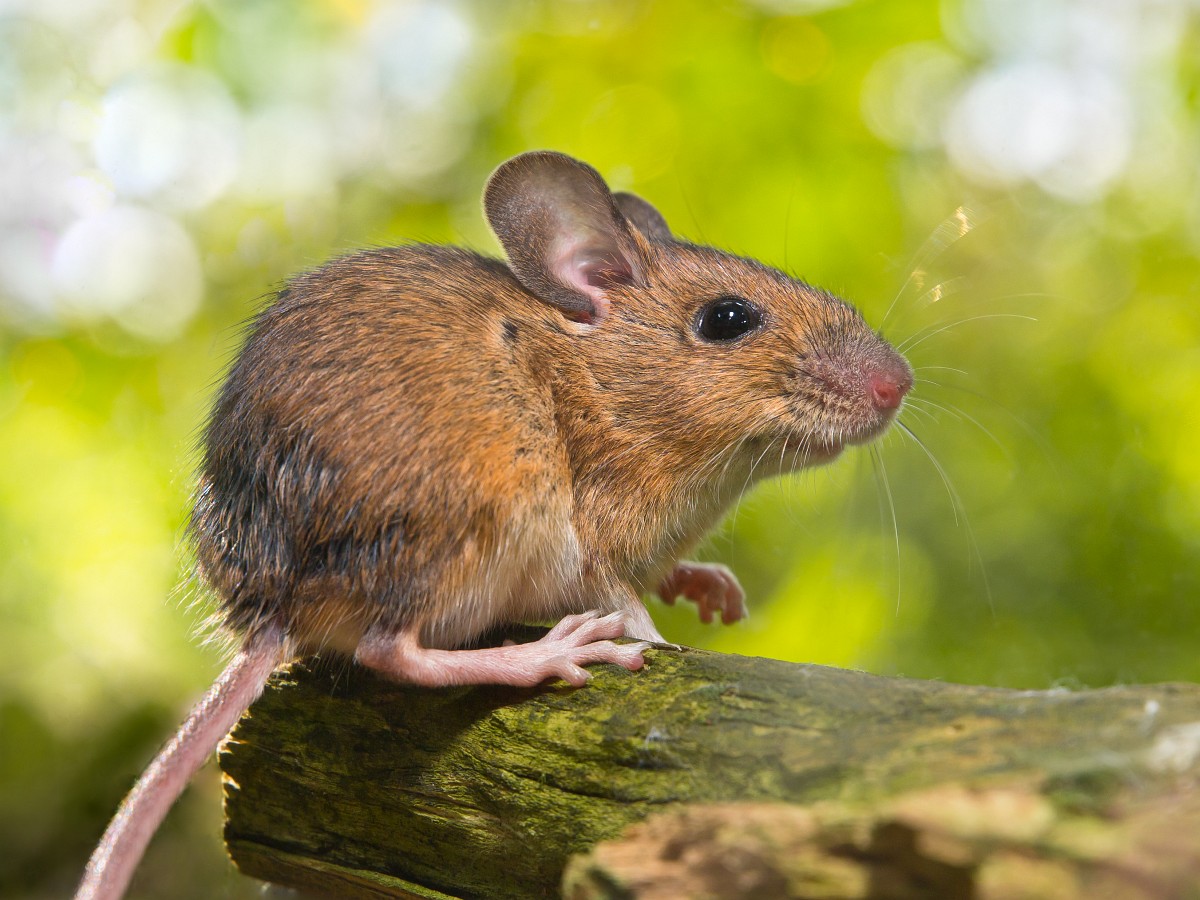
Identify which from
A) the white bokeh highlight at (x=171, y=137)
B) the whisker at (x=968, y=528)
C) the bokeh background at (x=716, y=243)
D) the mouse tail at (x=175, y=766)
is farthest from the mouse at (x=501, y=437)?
the white bokeh highlight at (x=171, y=137)

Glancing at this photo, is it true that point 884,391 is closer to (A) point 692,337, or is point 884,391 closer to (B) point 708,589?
(A) point 692,337

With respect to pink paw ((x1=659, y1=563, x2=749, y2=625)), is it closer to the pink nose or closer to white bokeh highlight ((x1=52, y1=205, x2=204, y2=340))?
the pink nose

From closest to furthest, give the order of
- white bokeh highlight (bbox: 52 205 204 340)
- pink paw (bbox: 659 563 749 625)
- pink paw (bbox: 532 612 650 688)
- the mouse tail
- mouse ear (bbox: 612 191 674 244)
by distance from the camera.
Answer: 1. the mouse tail
2. pink paw (bbox: 532 612 650 688)
3. pink paw (bbox: 659 563 749 625)
4. mouse ear (bbox: 612 191 674 244)
5. white bokeh highlight (bbox: 52 205 204 340)

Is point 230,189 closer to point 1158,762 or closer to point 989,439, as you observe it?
point 989,439

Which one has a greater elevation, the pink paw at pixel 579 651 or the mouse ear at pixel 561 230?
the mouse ear at pixel 561 230

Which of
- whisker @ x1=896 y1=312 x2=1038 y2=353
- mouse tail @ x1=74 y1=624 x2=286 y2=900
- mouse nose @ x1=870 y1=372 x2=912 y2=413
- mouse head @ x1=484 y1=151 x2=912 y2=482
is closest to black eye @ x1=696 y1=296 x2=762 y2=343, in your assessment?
mouse head @ x1=484 y1=151 x2=912 y2=482

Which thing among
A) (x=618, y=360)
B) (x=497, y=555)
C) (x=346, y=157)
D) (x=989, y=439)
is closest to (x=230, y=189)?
(x=346, y=157)

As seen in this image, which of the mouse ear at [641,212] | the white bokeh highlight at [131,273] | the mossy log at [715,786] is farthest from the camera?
the white bokeh highlight at [131,273]

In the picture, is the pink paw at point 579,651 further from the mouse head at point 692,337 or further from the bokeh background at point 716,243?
the bokeh background at point 716,243
